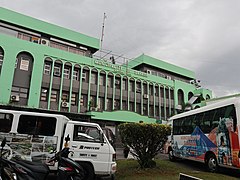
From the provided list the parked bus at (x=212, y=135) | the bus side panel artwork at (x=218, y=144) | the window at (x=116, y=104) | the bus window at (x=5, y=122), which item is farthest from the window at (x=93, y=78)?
the bus window at (x=5, y=122)

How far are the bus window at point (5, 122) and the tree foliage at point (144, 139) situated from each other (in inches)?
185

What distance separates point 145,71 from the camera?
32406mm

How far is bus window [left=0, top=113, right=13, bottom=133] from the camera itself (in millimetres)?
7461

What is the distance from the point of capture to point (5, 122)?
24.7ft

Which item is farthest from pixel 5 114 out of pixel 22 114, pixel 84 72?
pixel 84 72

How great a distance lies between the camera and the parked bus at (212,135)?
8.19 meters

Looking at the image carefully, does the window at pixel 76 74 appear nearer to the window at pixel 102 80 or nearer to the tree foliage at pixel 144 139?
the window at pixel 102 80

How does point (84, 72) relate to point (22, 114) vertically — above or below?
above

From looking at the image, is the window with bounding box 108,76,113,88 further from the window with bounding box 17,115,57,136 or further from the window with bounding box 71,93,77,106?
the window with bounding box 17,115,57,136

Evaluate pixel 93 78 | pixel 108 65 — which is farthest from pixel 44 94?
pixel 108 65

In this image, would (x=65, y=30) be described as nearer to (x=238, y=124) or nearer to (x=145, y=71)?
(x=145, y=71)

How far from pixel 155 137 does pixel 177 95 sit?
2459 centimetres

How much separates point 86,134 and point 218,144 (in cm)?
568

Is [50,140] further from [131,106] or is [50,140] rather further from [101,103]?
[131,106]
